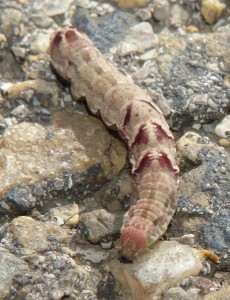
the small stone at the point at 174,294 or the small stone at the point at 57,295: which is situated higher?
the small stone at the point at 174,294

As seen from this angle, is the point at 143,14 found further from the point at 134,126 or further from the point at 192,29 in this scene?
the point at 134,126

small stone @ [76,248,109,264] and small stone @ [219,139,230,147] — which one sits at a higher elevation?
small stone @ [219,139,230,147]

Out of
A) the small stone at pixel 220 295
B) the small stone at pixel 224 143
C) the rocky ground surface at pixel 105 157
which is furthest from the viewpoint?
the small stone at pixel 224 143

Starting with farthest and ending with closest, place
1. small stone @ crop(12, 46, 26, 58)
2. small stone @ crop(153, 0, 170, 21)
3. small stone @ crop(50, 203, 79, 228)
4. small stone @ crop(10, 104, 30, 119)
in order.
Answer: small stone @ crop(153, 0, 170, 21), small stone @ crop(12, 46, 26, 58), small stone @ crop(10, 104, 30, 119), small stone @ crop(50, 203, 79, 228)

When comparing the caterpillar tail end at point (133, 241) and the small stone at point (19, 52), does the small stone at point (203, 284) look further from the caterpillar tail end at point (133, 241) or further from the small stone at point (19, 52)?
the small stone at point (19, 52)

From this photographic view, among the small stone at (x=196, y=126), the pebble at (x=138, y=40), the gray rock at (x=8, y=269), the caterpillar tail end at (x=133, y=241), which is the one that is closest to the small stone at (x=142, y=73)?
the pebble at (x=138, y=40)

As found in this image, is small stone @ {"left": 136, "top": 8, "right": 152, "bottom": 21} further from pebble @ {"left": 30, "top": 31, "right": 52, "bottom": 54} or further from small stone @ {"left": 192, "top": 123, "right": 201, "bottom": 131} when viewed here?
small stone @ {"left": 192, "top": 123, "right": 201, "bottom": 131}

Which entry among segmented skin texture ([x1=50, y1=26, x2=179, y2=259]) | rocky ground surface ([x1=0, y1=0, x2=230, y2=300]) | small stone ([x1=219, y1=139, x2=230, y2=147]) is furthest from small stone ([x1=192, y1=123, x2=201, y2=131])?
segmented skin texture ([x1=50, y1=26, x2=179, y2=259])

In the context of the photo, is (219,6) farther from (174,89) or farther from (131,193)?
(131,193)
